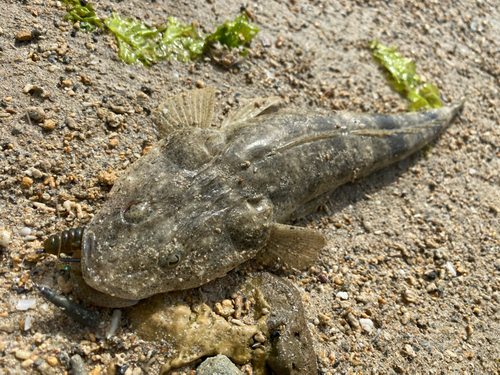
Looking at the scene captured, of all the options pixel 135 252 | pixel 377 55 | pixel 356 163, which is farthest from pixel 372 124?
pixel 135 252

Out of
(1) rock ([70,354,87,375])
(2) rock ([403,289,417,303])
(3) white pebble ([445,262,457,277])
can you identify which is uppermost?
(3) white pebble ([445,262,457,277])

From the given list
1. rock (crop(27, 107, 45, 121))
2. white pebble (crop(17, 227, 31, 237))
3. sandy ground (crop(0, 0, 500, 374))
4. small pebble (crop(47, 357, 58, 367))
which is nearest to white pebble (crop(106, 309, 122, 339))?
sandy ground (crop(0, 0, 500, 374))

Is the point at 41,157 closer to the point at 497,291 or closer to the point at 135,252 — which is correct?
the point at 135,252

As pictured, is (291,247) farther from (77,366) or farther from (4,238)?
(4,238)

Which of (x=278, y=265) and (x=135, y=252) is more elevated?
(x=135, y=252)

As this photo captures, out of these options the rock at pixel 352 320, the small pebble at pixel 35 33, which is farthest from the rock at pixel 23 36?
the rock at pixel 352 320

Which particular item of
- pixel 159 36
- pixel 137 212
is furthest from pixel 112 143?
pixel 159 36

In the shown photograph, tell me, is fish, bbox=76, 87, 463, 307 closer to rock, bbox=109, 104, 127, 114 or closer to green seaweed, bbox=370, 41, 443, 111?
rock, bbox=109, 104, 127, 114

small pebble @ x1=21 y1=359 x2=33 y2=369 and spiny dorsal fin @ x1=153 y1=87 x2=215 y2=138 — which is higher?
spiny dorsal fin @ x1=153 y1=87 x2=215 y2=138
